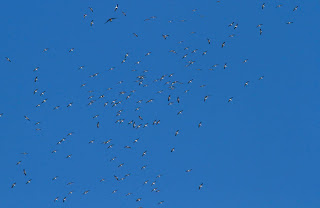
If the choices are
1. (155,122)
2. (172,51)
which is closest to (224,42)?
(172,51)

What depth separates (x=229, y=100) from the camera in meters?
65.7

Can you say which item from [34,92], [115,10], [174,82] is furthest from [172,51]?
[34,92]

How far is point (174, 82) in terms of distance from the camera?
60.8m

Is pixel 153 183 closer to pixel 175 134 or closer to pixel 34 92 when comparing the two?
pixel 175 134

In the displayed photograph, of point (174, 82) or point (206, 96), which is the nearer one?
point (174, 82)

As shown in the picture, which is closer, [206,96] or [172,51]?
[172,51]

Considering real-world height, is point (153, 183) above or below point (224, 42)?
below

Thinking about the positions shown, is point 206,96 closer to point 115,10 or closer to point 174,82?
point 174,82

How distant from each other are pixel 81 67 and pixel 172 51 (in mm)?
7809

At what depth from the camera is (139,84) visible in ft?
199

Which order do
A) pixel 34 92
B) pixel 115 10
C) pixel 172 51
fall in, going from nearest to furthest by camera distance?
1. pixel 115 10
2. pixel 172 51
3. pixel 34 92

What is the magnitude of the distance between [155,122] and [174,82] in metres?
5.28

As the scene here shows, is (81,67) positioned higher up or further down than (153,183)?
higher up

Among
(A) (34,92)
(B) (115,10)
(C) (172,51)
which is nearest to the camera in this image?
(B) (115,10)
